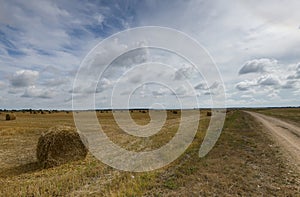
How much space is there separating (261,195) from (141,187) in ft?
11.4

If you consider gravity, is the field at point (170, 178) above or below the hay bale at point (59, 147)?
below

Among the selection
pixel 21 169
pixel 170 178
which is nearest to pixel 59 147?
pixel 21 169

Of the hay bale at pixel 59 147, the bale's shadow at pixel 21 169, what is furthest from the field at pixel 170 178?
the hay bale at pixel 59 147

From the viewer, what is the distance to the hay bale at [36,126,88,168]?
447 inches

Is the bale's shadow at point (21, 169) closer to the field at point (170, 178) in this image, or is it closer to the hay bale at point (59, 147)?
the field at point (170, 178)

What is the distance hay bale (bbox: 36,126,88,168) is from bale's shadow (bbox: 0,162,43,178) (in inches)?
12.5

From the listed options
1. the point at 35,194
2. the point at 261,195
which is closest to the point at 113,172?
the point at 35,194

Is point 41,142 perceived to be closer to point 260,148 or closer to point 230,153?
point 230,153

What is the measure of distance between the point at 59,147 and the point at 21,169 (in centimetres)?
177

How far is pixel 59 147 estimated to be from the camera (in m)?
11.8

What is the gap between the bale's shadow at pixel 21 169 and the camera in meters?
9.89

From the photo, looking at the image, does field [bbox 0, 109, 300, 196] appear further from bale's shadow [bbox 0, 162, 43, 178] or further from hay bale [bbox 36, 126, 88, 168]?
hay bale [bbox 36, 126, 88, 168]

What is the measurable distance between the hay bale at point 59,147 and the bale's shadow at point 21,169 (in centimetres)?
32

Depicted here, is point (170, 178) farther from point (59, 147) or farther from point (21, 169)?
point (21, 169)
